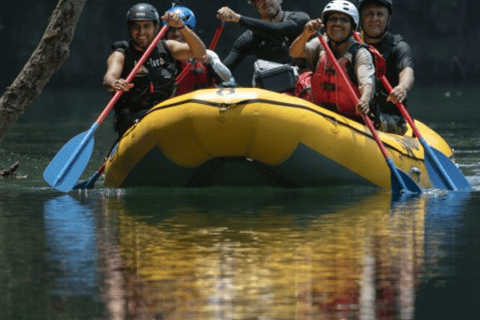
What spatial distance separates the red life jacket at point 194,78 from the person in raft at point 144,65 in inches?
11.3

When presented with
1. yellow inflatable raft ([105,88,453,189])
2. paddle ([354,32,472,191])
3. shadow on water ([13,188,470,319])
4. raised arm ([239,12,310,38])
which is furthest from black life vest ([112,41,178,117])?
paddle ([354,32,472,191])

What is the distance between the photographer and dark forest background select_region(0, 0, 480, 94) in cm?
3391

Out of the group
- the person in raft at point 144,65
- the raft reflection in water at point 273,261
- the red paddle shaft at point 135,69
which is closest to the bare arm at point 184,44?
the person in raft at point 144,65

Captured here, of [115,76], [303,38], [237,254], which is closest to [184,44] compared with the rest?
[115,76]

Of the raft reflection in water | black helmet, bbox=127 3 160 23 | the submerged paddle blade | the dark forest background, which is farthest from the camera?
the dark forest background

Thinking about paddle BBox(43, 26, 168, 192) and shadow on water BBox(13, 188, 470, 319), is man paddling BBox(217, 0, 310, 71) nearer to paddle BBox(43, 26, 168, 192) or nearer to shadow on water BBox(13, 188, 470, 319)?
paddle BBox(43, 26, 168, 192)

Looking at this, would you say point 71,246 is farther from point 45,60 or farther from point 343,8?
point 343,8

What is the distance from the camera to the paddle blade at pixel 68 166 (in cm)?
984

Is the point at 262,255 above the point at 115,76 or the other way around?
the other way around

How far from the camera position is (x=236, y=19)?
32.5ft

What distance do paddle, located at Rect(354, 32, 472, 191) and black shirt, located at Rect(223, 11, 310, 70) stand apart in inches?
21.3

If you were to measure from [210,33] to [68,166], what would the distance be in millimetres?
25214

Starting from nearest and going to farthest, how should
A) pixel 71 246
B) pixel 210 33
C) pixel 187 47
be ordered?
pixel 71 246 → pixel 187 47 → pixel 210 33

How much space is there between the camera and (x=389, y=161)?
9500 millimetres
